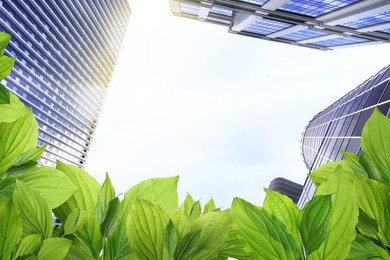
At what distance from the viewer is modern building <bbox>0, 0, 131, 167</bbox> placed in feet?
196

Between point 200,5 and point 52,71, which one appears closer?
point 200,5

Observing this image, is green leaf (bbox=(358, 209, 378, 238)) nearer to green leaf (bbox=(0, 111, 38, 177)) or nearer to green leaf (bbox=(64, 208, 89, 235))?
green leaf (bbox=(64, 208, 89, 235))

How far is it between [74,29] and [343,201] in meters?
78.5

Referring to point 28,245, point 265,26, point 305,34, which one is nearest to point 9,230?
point 28,245

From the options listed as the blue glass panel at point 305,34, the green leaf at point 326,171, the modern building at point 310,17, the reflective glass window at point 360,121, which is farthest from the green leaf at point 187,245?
the blue glass panel at point 305,34

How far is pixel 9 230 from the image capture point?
68 centimetres

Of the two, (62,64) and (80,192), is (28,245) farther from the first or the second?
(62,64)

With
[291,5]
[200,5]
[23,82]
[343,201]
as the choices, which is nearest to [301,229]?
[343,201]

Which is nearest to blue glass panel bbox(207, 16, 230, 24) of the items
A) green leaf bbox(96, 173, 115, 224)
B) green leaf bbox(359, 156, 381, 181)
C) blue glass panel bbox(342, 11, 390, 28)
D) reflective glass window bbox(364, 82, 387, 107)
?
blue glass panel bbox(342, 11, 390, 28)

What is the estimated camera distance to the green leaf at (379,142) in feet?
2.82

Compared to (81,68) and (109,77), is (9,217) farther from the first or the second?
(109,77)

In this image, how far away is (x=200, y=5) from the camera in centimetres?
3741

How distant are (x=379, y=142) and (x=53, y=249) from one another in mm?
888

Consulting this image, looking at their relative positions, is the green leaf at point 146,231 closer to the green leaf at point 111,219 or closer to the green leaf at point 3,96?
the green leaf at point 111,219
